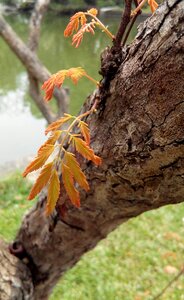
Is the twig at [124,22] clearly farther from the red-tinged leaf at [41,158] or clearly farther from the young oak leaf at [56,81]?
the red-tinged leaf at [41,158]

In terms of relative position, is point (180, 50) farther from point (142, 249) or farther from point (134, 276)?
point (142, 249)

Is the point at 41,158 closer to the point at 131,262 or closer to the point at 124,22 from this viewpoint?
the point at 124,22

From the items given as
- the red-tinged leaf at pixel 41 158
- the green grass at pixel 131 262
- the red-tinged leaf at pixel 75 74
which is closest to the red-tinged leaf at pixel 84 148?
the red-tinged leaf at pixel 41 158

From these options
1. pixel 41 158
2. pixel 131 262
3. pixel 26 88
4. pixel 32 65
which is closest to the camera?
pixel 41 158

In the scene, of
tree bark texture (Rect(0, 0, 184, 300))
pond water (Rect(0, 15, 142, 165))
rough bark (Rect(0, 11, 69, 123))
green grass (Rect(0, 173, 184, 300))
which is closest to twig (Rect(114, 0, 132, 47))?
tree bark texture (Rect(0, 0, 184, 300))

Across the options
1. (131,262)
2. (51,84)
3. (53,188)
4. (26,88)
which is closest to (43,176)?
(53,188)

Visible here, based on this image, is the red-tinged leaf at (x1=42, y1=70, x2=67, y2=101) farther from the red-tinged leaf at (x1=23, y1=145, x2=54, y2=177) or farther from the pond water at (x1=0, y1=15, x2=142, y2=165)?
the pond water at (x1=0, y1=15, x2=142, y2=165)
